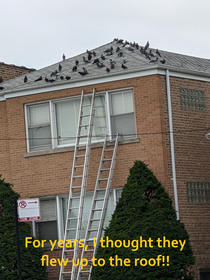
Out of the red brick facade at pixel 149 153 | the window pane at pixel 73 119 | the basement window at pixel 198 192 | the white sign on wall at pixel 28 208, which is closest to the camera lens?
the white sign on wall at pixel 28 208

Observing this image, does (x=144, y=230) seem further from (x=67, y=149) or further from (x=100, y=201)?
(x=67, y=149)

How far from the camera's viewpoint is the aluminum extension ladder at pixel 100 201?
14039 mm

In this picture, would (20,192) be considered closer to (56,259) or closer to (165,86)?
(56,259)

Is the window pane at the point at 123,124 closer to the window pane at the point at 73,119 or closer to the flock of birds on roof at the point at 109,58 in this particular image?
the window pane at the point at 73,119

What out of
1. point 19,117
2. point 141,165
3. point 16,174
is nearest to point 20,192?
point 16,174

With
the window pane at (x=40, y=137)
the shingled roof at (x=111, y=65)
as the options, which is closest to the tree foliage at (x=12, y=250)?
the window pane at (x=40, y=137)

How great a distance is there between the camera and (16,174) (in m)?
16.2

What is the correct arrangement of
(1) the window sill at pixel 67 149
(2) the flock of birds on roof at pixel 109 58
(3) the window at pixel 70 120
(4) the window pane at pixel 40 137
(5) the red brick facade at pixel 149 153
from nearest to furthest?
1. (5) the red brick facade at pixel 149 153
2. (1) the window sill at pixel 67 149
3. (3) the window at pixel 70 120
4. (2) the flock of birds on roof at pixel 109 58
5. (4) the window pane at pixel 40 137

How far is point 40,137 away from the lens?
53.1ft

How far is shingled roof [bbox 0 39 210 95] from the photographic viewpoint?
15.4m

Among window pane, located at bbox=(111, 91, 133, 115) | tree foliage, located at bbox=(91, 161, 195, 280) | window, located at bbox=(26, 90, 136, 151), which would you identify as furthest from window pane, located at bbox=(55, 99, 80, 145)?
tree foliage, located at bbox=(91, 161, 195, 280)

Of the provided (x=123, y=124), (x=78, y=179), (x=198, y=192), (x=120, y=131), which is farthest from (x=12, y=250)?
(x=198, y=192)

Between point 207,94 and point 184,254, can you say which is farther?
point 207,94

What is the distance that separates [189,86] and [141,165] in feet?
9.90
